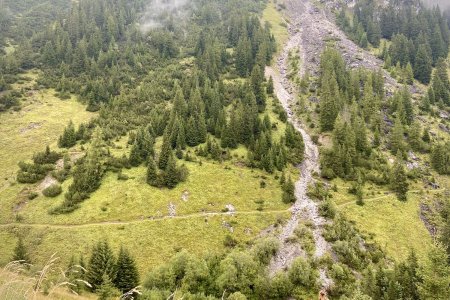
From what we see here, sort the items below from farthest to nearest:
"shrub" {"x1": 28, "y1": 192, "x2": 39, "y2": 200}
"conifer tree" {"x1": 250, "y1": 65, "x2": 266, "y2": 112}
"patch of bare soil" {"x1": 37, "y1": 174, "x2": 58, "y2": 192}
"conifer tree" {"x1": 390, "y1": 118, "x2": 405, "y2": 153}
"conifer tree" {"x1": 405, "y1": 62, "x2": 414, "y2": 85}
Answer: "conifer tree" {"x1": 405, "y1": 62, "x2": 414, "y2": 85} < "conifer tree" {"x1": 250, "y1": 65, "x2": 266, "y2": 112} < "conifer tree" {"x1": 390, "y1": 118, "x2": 405, "y2": 153} < "patch of bare soil" {"x1": 37, "y1": 174, "x2": 58, "y2": 192} < "shrub" {"x1": 28, "y1": 192, "x2": 39, "y2": 200}

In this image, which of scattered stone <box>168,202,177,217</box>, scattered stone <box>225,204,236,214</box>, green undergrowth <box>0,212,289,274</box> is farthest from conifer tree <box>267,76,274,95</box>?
scattered stone <box>168,202,177,217</box>

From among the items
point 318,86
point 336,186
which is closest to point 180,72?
point 318,86

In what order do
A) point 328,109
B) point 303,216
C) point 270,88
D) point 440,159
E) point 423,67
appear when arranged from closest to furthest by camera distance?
point 303,216, point 440,159, point 328,109, point 270,88, point 423,67

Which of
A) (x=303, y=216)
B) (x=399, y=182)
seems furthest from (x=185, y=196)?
(x=399, y=182)

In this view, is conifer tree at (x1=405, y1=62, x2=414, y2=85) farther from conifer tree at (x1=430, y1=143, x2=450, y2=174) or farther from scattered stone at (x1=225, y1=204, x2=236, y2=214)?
scattered stone at (x1=225, y1=204, x2=236, y2=214)

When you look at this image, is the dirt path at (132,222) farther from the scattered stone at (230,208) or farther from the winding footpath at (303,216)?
the winding footpath at (303,216)

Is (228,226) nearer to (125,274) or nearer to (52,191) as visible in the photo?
(125,274)
